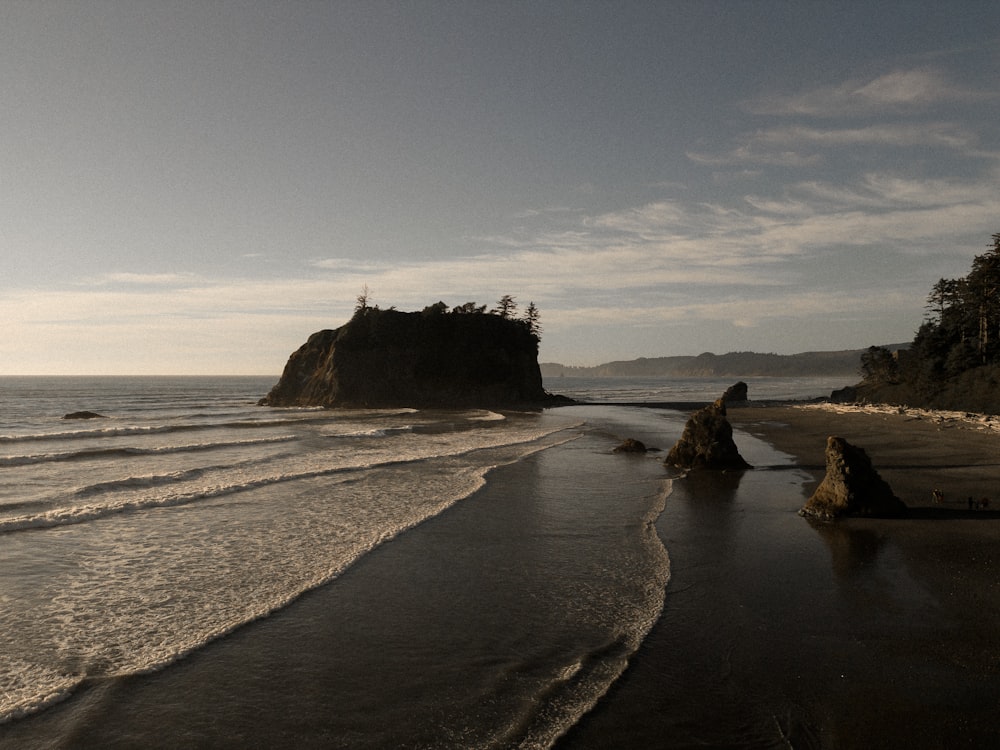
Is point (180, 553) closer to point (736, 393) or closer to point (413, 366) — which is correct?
point (413, 366)

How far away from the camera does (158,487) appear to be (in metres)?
18.9

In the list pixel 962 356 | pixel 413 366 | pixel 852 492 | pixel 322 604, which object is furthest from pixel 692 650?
pixel 413 366

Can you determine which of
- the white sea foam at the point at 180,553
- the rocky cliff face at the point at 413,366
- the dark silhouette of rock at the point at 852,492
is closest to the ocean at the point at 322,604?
the white sea foam at the point at 180,553

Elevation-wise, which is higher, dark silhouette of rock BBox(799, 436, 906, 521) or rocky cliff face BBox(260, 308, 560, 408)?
rocky cliff face BBox(260, 308, 560, 408)

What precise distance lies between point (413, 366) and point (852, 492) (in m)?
73.0

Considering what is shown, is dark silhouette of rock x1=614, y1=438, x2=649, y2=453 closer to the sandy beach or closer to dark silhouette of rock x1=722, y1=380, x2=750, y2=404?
the sandy beach

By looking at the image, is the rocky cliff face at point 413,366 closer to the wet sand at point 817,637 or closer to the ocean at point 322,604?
the ocean at point 322,604

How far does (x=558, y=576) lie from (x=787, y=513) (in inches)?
304

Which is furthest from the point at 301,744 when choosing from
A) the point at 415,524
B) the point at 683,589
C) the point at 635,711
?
the point at 415,524

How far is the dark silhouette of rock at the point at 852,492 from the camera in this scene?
545 inches

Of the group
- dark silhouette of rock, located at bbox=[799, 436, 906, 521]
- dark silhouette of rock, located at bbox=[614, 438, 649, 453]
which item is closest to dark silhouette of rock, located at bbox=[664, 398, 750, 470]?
dark silhouette of rock, located at bbox=[614, 438, 649, 453]

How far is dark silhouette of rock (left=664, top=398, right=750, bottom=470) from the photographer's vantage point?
22.1 m

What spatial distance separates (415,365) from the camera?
83875 mm

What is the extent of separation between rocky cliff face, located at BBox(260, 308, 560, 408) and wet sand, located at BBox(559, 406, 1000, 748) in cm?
6737
